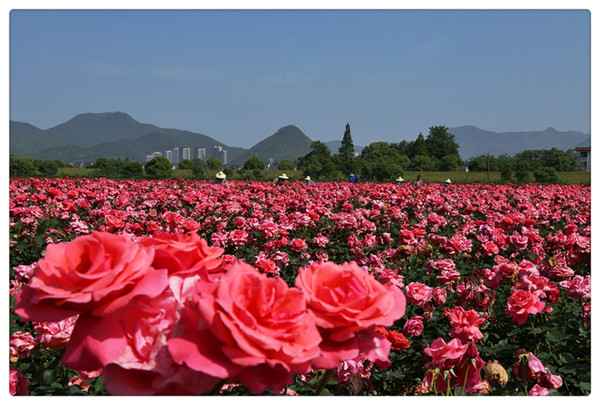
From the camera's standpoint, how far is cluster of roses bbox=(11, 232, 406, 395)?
59 centimetres

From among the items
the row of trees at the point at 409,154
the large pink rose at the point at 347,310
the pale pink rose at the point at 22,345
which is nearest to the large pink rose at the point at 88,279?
the large pink rose at the point at 347,310

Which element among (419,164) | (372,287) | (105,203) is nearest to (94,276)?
(372,287)

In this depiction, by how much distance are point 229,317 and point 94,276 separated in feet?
0.72

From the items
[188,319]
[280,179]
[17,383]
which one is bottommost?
[17,383]

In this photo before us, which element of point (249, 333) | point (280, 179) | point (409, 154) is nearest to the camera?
point (249, 333)

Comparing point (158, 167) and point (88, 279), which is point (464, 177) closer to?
point (158, 167)

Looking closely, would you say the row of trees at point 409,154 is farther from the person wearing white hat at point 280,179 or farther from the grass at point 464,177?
the person wearing white hat at point 280,179

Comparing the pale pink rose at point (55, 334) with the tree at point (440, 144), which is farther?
the tree at point (440, 144)

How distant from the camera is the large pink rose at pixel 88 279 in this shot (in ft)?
1.96

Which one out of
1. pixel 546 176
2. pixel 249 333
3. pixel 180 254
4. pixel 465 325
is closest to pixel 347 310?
pixel 249 333

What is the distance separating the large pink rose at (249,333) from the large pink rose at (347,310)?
0.04 meters

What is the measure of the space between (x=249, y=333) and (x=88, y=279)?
0.88 feet

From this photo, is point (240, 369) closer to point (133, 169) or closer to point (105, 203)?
point (105, 203)

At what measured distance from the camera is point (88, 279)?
0.60 meters
